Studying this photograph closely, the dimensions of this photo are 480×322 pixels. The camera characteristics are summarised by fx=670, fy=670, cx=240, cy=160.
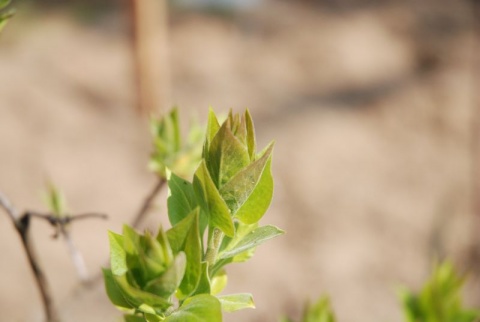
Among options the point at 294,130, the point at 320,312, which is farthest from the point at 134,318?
the point at 294,130

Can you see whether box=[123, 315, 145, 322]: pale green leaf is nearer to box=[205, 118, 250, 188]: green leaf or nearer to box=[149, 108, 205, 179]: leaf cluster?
box=[205, 118, 250, 188]: green leaf

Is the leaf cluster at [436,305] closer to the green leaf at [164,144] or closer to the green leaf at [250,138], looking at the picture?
the green leaf at [164,144]

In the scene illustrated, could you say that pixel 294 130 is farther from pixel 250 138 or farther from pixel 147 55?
pixel 250 138

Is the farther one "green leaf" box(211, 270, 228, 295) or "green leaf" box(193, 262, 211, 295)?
"green leaf" box(211, 270, 228, 295)

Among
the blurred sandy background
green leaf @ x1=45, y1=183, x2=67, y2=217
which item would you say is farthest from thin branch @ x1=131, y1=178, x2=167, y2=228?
the blurred sandy background

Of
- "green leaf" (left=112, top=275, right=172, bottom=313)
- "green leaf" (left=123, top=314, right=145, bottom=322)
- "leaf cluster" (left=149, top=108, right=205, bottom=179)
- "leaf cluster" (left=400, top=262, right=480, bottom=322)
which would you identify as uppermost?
"leaf cluster" (left=149, top=108, right=205, bottom=179)

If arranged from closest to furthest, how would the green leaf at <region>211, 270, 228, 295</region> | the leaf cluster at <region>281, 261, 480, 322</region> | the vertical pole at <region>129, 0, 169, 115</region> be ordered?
the green leaf at <region>211, 270, 228, 295</region> → the leaf cluster at <region>281, 261, 480, 322</region> → the vertical pole at <region>129, 0, 169, 115</region>

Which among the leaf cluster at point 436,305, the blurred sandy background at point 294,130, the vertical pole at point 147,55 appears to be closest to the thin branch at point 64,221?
the leaf cluster at point 436,305
